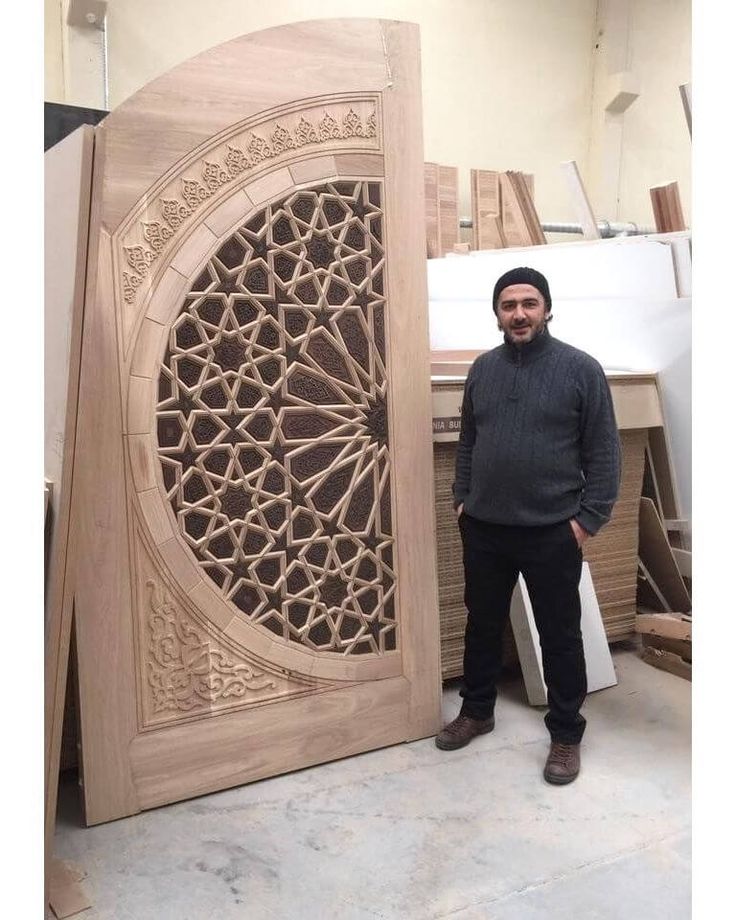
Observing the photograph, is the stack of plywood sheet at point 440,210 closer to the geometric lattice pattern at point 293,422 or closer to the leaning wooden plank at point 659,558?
the leaning wooden plank at point 659,558

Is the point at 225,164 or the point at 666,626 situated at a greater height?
the point at 225,164

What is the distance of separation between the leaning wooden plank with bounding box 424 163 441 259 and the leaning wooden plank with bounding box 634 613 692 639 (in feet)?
7.81

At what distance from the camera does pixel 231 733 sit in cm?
230

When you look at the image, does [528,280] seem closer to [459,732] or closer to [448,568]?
[448,568]

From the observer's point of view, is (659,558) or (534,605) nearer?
(534,605)

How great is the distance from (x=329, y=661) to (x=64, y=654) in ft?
2.89

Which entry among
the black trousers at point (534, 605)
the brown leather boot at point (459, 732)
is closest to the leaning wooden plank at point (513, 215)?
the black trousers at point (534, 605)

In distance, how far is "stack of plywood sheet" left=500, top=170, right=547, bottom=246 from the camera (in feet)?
15.5

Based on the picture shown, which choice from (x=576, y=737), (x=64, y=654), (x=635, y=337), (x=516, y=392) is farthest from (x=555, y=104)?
(x=64, y=654)

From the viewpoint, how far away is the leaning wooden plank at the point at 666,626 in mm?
3008

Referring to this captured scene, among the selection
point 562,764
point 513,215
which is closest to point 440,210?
point 513,215

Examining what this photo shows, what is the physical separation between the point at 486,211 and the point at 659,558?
2.33 meters

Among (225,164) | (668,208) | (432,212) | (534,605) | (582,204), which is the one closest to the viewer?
(225,164)

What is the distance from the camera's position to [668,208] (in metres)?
4.20
